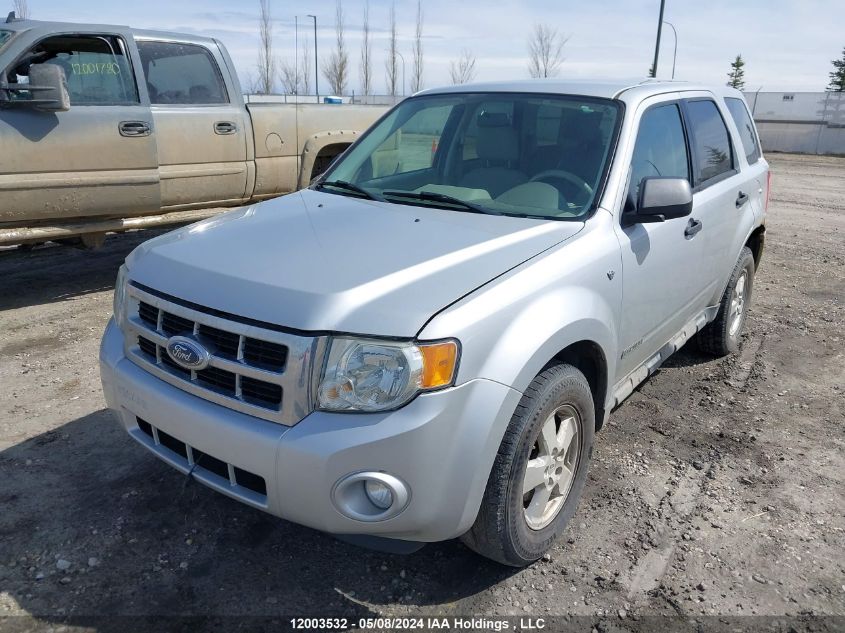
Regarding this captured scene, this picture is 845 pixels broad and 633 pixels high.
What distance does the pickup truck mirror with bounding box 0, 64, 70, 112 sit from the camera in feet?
16.9

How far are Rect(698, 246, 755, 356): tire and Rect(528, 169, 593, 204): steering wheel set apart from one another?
202 centimetres

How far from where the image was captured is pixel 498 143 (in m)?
3.64

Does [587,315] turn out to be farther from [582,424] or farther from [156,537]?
[156,537]

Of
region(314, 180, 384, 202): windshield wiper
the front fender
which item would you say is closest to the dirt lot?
the front fender

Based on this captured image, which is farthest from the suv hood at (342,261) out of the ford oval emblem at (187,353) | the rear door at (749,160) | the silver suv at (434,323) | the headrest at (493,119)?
the rear door at (749,160)

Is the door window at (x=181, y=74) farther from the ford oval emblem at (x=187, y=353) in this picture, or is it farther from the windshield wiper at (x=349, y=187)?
the ford oval emblem at (x=187, y=353)

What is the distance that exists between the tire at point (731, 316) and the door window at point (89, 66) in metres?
5.00

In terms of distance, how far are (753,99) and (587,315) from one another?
37367 mm

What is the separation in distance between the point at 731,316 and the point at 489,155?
240 cm

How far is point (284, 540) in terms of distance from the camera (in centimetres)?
295

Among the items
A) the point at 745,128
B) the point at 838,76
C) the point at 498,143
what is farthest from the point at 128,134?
the point at 838,76

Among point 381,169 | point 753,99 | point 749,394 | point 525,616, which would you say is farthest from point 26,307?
point 753,99

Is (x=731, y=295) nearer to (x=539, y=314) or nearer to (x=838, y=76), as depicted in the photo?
(x=539, y=314)

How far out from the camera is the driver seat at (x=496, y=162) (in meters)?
3.38
